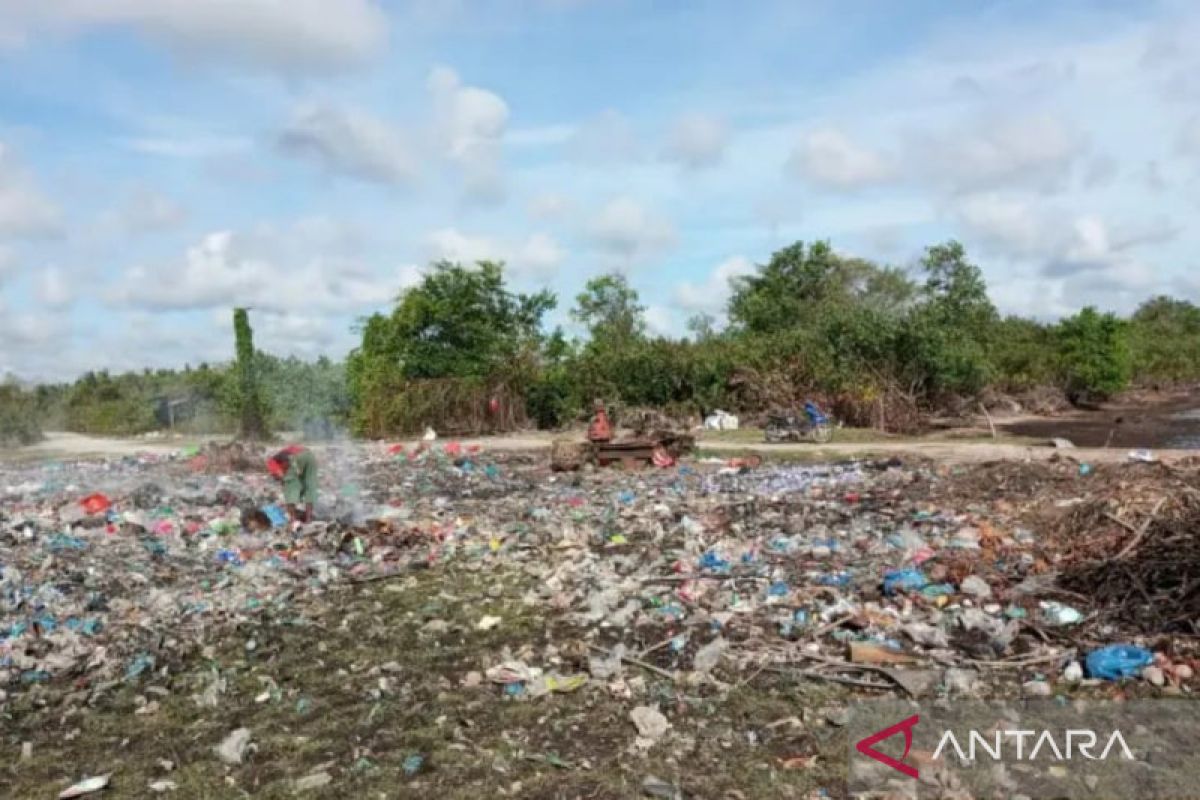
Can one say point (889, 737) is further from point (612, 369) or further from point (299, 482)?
point (612, 369)

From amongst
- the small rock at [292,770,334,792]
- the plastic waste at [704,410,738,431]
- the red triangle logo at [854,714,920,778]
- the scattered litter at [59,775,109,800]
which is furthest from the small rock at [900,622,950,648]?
the plastic waste at [704,410,738,431]

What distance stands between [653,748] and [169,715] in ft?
8.88

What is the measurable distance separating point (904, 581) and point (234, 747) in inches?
174

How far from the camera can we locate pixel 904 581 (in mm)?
6473

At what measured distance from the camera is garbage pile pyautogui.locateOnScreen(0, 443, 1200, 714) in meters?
5.41

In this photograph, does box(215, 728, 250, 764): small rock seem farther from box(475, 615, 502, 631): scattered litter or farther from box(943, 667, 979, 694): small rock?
box(943, 667, 979, 694): small rock

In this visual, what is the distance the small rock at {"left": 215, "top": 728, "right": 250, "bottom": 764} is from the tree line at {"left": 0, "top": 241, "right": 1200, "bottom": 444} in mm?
18967

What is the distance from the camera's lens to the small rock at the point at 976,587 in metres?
6.21

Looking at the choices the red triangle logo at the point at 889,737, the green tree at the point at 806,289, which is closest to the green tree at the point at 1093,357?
the green tree at the point at 806,289

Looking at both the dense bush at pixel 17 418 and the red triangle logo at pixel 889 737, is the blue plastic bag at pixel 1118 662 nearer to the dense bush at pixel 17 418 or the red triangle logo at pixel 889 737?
the red triangle logo at pixel 889 737

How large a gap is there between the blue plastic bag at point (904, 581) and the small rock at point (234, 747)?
4.20m

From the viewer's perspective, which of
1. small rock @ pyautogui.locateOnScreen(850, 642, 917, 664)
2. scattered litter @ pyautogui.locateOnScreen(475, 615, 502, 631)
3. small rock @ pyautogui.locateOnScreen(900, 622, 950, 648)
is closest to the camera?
small rock @ pyautogui.locateOnScreen(850, 642, 917, 664)

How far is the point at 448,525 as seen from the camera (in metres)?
10.1

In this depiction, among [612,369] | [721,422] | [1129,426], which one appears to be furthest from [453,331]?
[1129,426]
